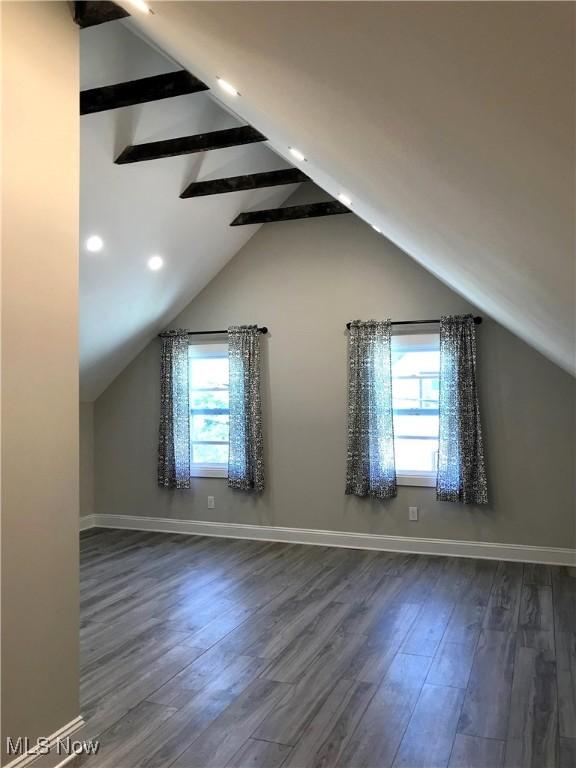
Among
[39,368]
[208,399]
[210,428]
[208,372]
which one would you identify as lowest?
[210,428]

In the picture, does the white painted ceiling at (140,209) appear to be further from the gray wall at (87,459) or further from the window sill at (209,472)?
the window sill at (209,472)

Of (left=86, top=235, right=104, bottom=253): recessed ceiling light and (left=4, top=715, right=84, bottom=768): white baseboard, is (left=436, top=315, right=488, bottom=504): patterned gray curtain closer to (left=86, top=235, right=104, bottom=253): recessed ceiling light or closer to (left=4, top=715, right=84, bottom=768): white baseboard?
(left=86, top=235, right=104, bottom=253): recessed ceiling light

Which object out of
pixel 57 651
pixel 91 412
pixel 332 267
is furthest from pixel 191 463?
pixel 57 651

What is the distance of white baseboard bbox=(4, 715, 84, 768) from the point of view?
92.7 inches

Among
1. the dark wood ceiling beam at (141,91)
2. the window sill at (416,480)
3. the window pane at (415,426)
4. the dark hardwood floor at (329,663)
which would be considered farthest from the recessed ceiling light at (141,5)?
the window sill at (416,480)

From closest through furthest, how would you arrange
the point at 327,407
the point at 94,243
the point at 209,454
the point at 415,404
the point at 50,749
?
1. the point at 50,749
2. the point at 94,243
3. the point at 415,404
4. the point at 327,407
5. the point at 209,454

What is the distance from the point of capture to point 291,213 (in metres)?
5.86

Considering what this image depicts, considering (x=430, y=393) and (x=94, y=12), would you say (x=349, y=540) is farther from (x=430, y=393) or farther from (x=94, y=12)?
(x=94, y=12)

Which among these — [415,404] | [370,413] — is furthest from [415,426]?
[370,413]

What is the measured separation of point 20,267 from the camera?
7.98 feet

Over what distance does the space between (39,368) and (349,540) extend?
4.17 metres

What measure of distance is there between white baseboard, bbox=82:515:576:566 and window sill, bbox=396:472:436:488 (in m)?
0.50

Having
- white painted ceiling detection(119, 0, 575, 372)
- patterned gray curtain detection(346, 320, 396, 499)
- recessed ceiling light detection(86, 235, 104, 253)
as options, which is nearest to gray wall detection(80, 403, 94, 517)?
recessed ceiling light detection(86, 235, 104, 253)

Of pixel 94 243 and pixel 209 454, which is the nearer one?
pixel 94 243
